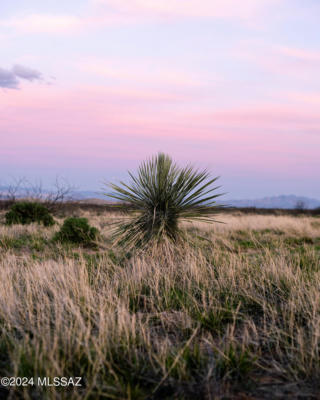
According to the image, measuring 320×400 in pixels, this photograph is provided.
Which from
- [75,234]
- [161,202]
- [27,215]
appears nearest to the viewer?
[161,202]

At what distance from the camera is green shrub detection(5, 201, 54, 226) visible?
1645 centimetres

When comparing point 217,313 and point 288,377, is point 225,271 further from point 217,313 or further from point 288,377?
point 288,377

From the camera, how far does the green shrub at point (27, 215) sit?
54.0 ft

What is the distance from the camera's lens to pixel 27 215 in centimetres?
1684

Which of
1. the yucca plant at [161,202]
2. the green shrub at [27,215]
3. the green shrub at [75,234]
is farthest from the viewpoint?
the green shrub at [27,215]

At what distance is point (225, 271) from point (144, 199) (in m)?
2.31

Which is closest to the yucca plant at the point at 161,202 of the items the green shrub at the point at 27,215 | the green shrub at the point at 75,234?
the green shrub at the point at 75,234

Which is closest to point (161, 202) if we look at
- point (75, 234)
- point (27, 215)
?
point (75, 234)

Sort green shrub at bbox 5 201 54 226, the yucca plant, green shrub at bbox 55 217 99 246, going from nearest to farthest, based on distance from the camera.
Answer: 1. the yucca plant
2. green shrub at bbox 55 217 99 246
3. green shrub at bbox 5 201 54 226

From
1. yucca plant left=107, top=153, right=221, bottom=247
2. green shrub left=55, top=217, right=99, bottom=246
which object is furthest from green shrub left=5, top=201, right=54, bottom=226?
yucca plant left=107, top=153, right=221, bottom=247

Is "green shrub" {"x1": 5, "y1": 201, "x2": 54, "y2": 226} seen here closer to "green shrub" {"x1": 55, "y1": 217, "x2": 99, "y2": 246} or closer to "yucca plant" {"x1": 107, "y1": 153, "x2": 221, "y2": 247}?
"green shrub" {"x1": 55, "y1": 217, "x2": 99, "y2": 246}

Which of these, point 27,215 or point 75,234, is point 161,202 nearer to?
point 75,234

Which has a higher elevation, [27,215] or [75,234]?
[27,215]

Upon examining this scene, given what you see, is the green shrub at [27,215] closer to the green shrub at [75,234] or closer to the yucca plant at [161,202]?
the green shrub at [75,234]
